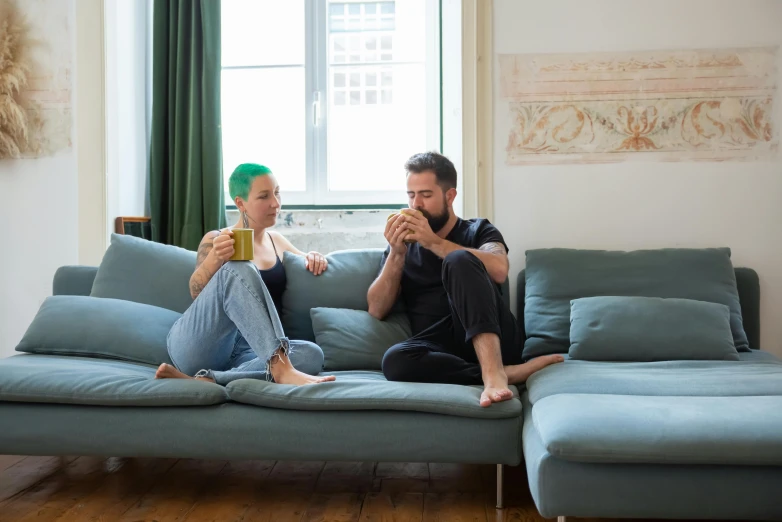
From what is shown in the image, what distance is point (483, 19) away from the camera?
3.29m

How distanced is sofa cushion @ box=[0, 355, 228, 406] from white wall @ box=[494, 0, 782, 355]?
1.60m

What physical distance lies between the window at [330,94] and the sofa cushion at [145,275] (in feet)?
3.22

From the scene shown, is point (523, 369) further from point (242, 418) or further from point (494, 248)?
point (242, 418)

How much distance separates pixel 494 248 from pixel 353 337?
0.60 meters

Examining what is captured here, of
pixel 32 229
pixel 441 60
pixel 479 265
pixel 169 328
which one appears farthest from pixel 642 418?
pixel 32 229

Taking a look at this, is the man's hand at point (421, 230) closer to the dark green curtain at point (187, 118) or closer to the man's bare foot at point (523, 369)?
the man's bare foot at point (523, 369)

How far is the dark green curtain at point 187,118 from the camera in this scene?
363cm

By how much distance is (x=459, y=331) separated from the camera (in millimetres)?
2533

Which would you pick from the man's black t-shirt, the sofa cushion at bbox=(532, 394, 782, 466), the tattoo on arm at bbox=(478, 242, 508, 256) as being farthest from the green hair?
the sofa cushion at bbox=(532, 394, 782, 466)

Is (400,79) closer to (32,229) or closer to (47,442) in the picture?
(32,229)

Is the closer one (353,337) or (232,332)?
(232,332)

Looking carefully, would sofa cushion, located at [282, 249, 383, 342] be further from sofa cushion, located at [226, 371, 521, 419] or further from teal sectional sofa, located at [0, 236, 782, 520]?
sofa cushion, located at [226, 371, 521, 419]

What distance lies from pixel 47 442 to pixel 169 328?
0.62m

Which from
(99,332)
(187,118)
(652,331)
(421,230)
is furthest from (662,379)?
(187,118)
